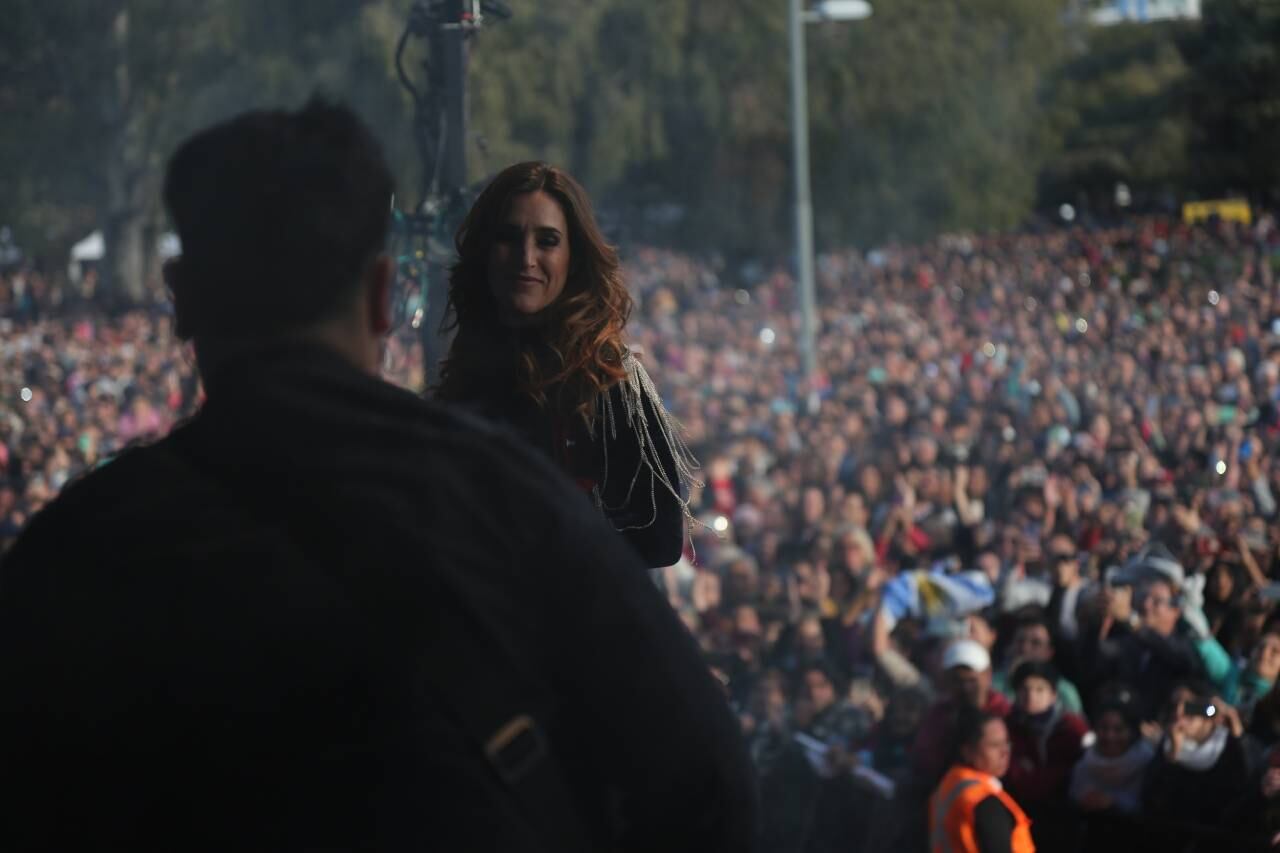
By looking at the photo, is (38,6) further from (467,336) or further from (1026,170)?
(467,336)

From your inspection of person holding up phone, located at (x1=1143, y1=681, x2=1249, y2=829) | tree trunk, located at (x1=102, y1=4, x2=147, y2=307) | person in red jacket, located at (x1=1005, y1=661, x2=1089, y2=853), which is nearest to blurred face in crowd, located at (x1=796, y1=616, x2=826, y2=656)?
person in red jacket, located at (x1=1005, y1=661, x2=1089, y2=853)

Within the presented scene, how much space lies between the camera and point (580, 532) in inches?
59.1

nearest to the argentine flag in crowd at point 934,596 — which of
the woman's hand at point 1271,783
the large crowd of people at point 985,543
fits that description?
the large crowd of people at point 985,543

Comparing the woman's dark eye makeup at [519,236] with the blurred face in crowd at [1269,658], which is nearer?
the woman's dark eye makeup at [519,236]

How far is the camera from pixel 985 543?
9617mm

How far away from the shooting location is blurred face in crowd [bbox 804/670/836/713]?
24.3 ft

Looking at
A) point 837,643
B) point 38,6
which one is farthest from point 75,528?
point 38,6

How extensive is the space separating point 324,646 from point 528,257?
127cm

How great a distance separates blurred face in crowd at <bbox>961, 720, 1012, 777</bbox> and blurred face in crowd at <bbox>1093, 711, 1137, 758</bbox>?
494 millimetres

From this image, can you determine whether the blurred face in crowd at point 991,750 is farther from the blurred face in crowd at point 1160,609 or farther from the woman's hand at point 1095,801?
the blurred face in crowd at point 1160,609

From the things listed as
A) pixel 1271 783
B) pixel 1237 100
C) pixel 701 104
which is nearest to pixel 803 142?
pixel 1271 783

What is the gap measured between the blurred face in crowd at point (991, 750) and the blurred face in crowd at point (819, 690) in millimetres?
1779

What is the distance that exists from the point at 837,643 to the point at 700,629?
2.94ft

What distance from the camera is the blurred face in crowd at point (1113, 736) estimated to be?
5.94m
